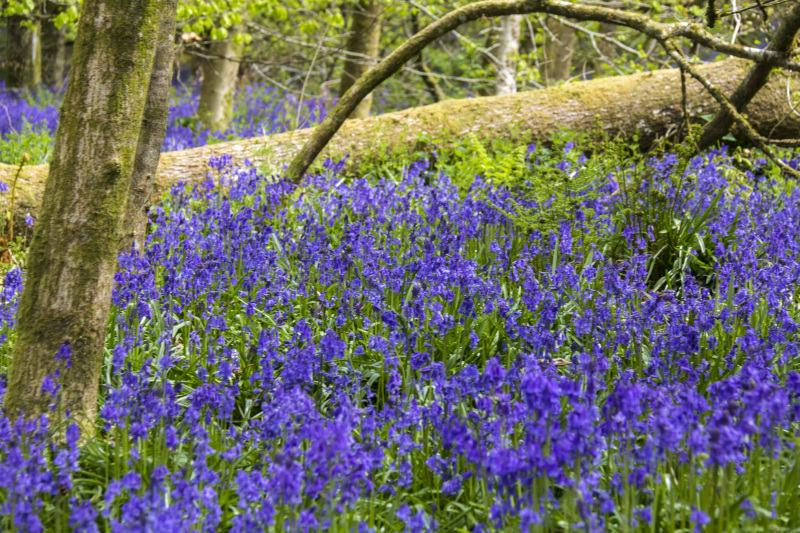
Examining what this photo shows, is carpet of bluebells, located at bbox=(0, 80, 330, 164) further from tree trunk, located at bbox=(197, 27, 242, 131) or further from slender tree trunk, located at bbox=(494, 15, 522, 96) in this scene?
slender tree trunk, located at bbox=(494, 15, 522, 96)

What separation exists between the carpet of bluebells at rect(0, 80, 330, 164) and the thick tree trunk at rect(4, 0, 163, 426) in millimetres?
4458

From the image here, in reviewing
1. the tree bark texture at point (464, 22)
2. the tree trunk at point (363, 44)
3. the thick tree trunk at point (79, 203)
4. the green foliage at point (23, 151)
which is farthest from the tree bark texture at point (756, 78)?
the green foliage at point (23, 151)

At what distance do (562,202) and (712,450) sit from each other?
9.69 feet

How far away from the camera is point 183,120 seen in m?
11.4

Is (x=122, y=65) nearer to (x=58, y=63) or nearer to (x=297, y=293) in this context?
(x=297, y=293)

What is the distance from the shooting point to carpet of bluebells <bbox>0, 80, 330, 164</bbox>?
7695 mm

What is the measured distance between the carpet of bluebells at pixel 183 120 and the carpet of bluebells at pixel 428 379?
323 centimetres

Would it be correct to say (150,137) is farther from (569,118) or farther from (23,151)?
(569,118)

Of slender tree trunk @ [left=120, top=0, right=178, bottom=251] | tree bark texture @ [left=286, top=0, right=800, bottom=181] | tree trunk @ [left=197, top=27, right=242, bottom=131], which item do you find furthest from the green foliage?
slender tree trunk @ [left=120, top=0, right=178, bottom=251]

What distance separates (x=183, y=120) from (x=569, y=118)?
7117 mm

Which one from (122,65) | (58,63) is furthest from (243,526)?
(58,63)

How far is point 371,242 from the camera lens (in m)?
4.13

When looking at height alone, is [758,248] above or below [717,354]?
above

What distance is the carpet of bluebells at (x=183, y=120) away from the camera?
7.70 metres
